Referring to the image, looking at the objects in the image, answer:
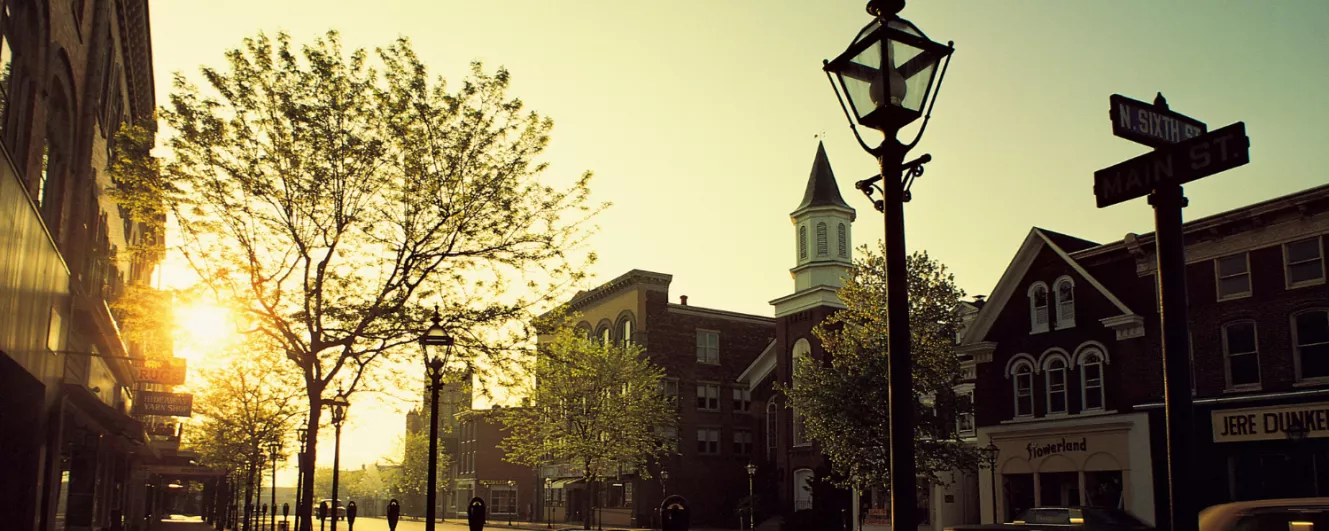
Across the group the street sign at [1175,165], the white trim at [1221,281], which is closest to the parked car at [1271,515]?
the street sign at [1175,165]

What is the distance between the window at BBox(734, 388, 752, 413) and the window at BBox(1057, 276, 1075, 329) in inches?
1306

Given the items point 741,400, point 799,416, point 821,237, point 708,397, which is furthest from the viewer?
point 741,400

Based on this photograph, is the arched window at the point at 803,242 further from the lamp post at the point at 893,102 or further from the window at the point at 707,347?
the lamp post at the point at 893,102

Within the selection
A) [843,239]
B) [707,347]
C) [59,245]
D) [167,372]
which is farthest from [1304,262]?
[707,347]

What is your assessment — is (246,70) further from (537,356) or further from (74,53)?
(537,356)

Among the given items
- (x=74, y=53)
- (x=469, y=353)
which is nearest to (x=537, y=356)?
(x=469, y=353)

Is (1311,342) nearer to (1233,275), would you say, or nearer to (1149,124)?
(1233,275)

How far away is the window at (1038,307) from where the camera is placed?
38719 mm

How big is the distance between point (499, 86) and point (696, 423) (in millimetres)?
42044

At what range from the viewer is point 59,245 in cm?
2158

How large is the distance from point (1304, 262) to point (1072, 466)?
1008cm

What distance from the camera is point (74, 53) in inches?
847

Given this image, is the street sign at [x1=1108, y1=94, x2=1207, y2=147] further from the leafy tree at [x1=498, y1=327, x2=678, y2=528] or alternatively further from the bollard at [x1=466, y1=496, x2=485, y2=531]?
the leafy tree at [x1=498, y1=327, x2=678, y2=528]

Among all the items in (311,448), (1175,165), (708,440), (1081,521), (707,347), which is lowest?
(1081,521)
